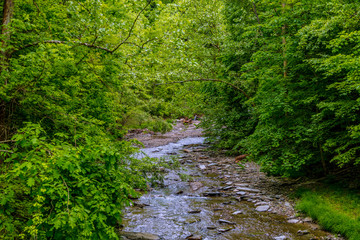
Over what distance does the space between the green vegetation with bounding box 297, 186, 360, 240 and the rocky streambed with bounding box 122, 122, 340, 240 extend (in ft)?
1.02

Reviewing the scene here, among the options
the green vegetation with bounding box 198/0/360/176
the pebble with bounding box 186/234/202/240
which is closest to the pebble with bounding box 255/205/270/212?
the green vegetation with bounding box 198/0/360/176

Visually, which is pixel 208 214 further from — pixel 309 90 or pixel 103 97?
pixel 309 90

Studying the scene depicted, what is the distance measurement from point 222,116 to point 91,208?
12173 mm

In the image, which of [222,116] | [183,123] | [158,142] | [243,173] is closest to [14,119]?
[243,173]

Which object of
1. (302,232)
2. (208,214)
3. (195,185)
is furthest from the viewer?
(195,185)

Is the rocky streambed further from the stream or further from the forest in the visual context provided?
the forest

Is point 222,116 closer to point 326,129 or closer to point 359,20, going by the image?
point 326,129

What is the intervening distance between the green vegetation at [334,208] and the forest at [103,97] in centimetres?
90

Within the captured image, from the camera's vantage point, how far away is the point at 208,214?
784 centimetres

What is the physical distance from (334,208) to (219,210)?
326 centimetres

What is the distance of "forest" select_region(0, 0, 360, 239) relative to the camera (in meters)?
3.51

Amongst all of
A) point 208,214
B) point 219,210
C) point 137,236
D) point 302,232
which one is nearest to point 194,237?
point 137,236

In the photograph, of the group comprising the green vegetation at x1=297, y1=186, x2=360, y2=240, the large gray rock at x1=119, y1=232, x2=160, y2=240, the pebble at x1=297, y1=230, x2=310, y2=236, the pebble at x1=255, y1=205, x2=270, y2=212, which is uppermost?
the green vegetation at x1=297, y1=186, x2=360, y2=240

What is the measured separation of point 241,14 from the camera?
14.5 m
